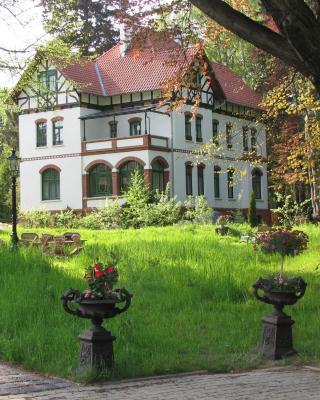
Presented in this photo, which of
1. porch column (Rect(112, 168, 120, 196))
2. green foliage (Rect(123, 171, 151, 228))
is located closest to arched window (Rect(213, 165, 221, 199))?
porch column (Rect(112, 168, 120, 196))

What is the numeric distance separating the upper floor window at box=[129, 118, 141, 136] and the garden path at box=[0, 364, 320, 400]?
34848 millimetres

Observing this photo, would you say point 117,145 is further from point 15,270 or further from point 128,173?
point 15,270

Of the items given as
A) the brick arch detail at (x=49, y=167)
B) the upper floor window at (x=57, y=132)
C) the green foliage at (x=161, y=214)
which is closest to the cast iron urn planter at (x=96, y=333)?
the green foliage at (x=161, y=214)

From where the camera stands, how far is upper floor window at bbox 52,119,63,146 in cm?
4359

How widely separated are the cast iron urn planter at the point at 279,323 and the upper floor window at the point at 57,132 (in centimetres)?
3604

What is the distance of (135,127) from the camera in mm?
42219

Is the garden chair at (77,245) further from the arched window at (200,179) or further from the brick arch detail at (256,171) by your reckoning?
the brick arch detail at (256,171)

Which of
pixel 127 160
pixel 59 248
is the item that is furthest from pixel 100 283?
pixel 127 160

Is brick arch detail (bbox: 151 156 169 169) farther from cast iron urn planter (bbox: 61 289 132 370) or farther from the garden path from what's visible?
the garden path

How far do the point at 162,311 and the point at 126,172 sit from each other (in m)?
29.4

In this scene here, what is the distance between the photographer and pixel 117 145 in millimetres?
40344

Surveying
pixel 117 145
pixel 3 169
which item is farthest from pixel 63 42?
pixel 3 169

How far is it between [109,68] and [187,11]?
33.4 m

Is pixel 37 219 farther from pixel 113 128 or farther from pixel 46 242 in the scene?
pixel 46 242
